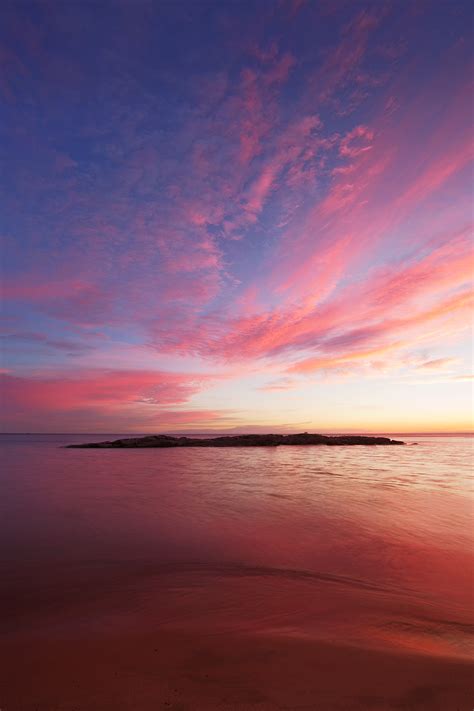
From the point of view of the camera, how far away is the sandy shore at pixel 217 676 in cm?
317

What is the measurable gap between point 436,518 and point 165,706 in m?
11.3

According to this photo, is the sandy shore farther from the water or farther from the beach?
the water

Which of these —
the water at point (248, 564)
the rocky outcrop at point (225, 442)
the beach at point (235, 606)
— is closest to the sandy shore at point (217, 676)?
the beach at point (235, 606)

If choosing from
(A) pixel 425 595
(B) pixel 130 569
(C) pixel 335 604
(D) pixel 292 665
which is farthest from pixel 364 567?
(B) pixel 130 569

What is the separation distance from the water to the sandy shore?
45 centimetres

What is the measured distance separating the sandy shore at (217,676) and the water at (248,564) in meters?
0.45

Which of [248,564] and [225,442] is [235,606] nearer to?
[248,564]

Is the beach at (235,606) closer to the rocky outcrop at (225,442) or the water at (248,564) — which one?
the water at (248,564)

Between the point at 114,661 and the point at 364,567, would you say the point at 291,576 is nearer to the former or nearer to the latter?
the point at 364,567

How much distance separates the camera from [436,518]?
11531 mm

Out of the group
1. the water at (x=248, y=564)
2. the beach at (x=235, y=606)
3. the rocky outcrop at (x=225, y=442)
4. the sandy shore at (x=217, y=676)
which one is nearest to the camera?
the sandy shore at (x=217, y=676)

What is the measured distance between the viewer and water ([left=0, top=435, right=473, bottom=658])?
5.00m

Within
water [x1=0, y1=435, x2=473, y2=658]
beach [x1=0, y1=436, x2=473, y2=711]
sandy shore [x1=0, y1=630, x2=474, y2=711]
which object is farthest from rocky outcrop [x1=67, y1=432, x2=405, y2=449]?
sandy shore [x1=0, y1=630, x2=474, y2=711]

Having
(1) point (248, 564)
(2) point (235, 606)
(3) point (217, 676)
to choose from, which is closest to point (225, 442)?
(1) point (248, 564)
